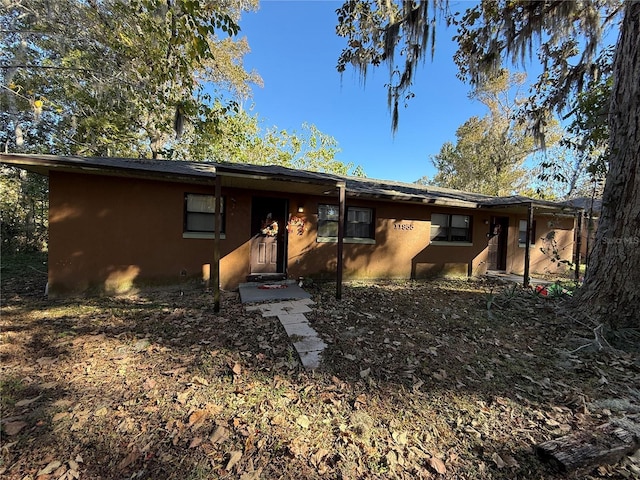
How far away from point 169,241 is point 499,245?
39.3ft

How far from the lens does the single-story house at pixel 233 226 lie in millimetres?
6453

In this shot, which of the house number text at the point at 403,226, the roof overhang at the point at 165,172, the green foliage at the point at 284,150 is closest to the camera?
the roof overhang at the point at 165,172

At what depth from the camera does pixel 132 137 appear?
42.1ft

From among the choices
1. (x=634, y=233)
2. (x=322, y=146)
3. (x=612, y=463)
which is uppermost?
(x=322, y=146)

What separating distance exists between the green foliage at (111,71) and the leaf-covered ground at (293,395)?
4.00m

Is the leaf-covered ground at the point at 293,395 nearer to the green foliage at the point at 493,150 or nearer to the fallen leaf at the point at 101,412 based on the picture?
the fallen leaf at the point at 101,412

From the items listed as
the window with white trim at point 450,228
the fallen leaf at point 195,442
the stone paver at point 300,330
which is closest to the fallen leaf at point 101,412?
the fallen leaf at point 195,442

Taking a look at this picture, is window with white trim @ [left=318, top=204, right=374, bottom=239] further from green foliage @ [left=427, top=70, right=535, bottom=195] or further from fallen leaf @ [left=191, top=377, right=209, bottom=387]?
green foliage @ [left=427, top=70, right=535, bottom=195]

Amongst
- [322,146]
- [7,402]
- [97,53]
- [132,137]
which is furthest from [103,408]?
[322,146]

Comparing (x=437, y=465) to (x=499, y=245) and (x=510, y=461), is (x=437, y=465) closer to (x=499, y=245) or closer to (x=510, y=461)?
(x=510, y=461)

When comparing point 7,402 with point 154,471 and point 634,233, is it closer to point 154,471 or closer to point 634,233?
point 154,471

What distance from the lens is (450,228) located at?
10555 mm

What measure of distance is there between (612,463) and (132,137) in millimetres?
16291

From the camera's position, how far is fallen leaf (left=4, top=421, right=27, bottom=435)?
248 cm
